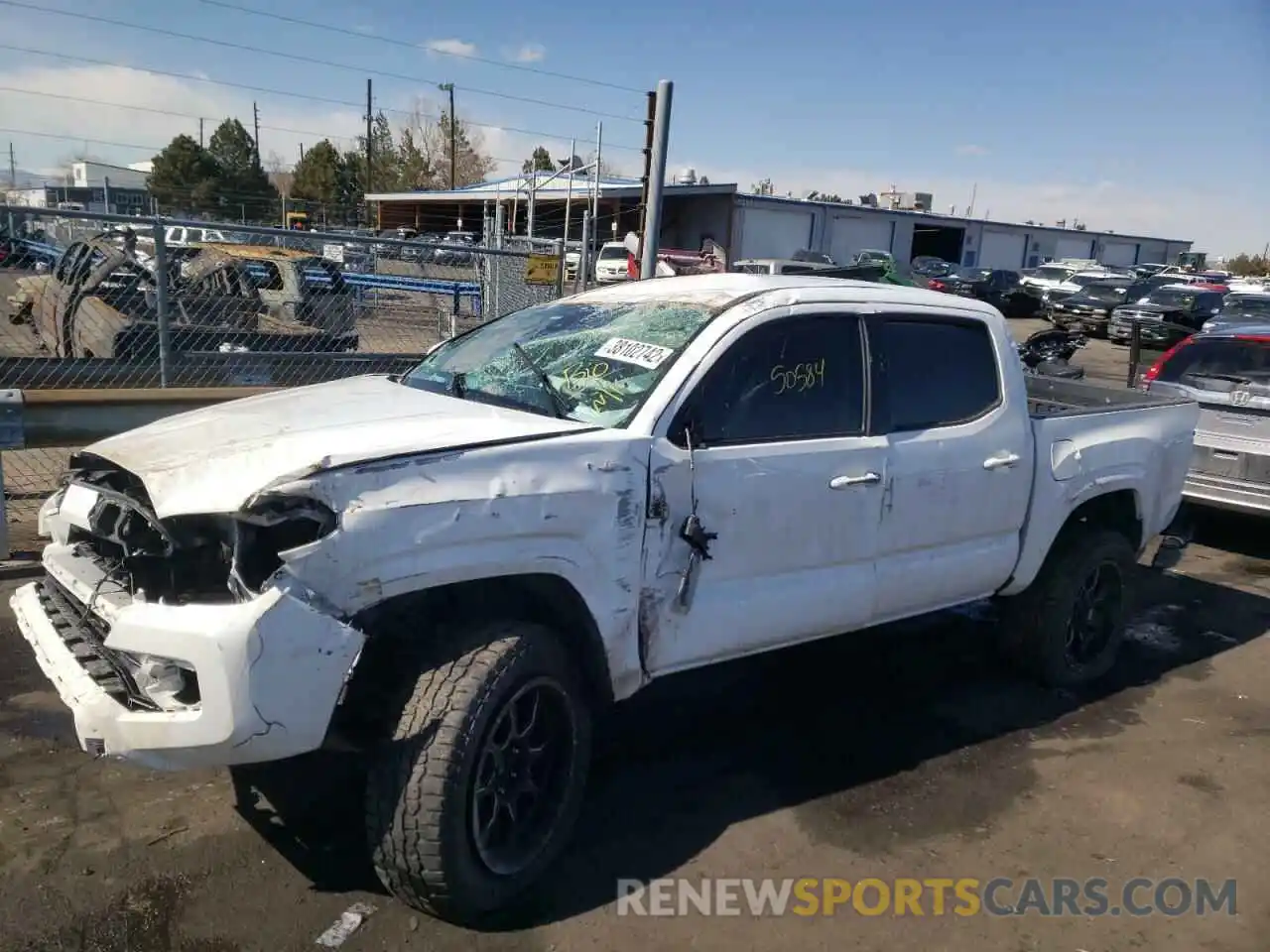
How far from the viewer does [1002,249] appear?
56.8m

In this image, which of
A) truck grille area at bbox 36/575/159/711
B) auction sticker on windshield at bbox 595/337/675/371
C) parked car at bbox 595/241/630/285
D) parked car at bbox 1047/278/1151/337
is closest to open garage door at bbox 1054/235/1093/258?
parked car at bbox 1047/278/1151/337

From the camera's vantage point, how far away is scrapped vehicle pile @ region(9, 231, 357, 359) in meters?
8.89

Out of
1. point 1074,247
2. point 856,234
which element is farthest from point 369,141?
point 1074,247

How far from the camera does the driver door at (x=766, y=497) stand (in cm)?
330

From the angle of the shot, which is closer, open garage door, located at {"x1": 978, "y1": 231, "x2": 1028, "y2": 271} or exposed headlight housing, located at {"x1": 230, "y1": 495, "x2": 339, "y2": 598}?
exposed headlight housing, located at {"x1": 230, "y1": 495, "x2": 339, "y2": 598}

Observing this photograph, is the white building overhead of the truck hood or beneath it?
overhead

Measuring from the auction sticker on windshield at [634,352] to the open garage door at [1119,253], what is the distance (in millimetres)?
66621

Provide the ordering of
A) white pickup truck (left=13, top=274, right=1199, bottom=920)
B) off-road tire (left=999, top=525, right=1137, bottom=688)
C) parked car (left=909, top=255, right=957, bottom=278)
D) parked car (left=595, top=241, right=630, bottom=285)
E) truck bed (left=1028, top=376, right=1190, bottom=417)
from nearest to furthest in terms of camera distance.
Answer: white pickup truck (left=13, top=274, right=1199, bottom=920)
off-road tire (left=999, top=525, right=1137, bottom=688)
truck bed (left=1028, top=376, right=1190, bottom=417)
parked car (left=595, top=241, right=630, bottom=285)
parked car (left=909, top=255, right=957, bottom=278)

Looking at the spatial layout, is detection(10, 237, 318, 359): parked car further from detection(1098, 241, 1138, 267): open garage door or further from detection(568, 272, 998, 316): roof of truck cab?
detection(1098, 241, 1138, 267): open garage door

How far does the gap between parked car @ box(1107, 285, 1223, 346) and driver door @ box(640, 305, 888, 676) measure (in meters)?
24.3

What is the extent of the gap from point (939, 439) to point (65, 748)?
3672mm

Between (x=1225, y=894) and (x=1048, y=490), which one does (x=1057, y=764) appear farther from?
(x=1048, y=490)

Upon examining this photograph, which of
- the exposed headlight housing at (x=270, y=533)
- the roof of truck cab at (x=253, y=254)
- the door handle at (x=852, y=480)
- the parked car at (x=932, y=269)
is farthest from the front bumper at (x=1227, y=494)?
the parked car at (x=932, y=269)

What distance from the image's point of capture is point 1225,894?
340 cm
